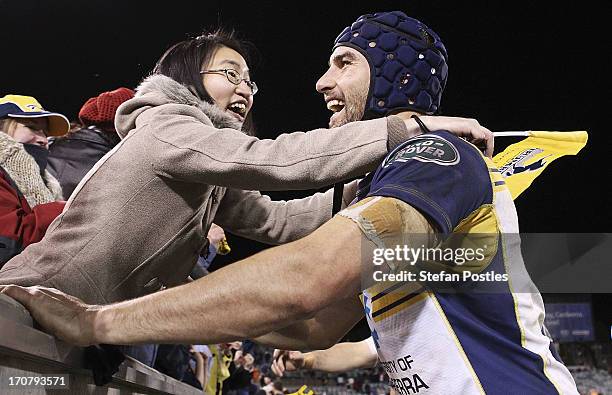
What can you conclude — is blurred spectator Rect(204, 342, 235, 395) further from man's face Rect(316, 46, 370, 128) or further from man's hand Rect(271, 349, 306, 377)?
man's face Rect(316, 46, 370, 128)

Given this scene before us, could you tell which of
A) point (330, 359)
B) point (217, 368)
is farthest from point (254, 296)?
point (217, 368)

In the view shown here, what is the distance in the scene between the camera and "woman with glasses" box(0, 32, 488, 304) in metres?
1.42

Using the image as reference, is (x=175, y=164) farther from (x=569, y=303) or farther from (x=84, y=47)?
(x=569, y=303)

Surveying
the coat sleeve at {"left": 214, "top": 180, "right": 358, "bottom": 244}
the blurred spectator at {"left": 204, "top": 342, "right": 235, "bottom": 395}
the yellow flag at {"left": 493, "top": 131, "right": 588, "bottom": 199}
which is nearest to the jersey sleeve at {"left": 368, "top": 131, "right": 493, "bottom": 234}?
the coat sleeve at {"left": 214, "top": 180, "right": 358, "bottom": 244}

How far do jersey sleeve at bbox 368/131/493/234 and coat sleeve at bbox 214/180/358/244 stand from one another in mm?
723

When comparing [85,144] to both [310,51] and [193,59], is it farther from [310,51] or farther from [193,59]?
[310,51]

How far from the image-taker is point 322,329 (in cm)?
190

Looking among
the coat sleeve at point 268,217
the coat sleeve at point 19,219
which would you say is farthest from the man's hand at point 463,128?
the coat sleeve at point 19,219

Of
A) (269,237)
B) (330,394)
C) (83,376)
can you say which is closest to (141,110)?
(269,237)

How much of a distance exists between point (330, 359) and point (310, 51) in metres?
5.53

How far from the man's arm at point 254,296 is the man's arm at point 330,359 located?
1.54m

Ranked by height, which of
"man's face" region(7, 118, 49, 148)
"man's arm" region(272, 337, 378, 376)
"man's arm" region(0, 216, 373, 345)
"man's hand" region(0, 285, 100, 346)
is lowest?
"man's arm" region(272, 337, 378, 376)

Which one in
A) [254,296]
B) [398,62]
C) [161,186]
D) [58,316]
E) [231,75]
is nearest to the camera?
[254,296]

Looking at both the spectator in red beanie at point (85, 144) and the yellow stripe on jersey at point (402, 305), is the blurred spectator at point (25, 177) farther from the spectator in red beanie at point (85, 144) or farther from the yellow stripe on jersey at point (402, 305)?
the yellow stripe on jersey at point (402, 305)
